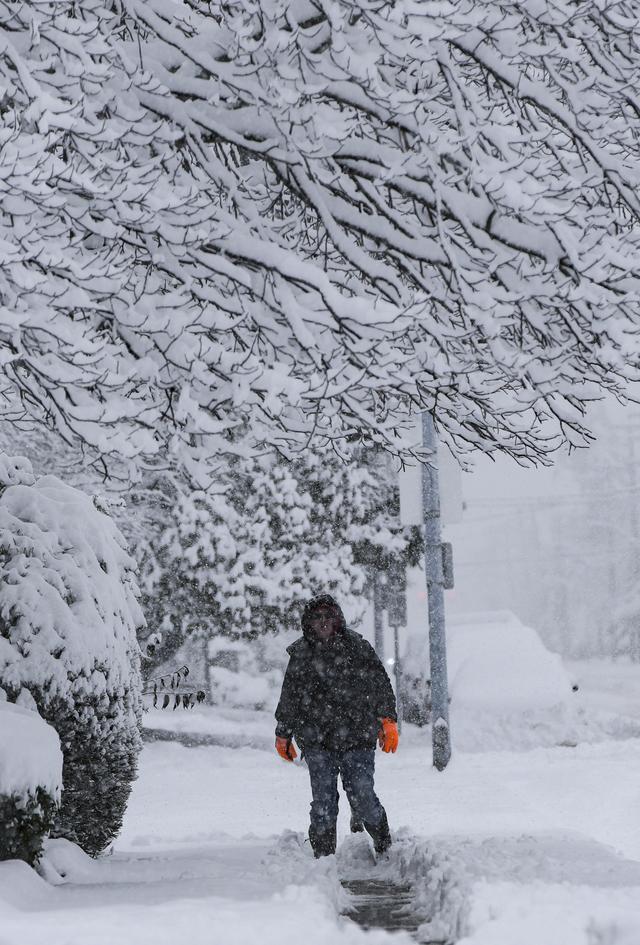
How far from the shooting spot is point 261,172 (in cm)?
631

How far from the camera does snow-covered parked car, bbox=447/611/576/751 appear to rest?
55.5 feet

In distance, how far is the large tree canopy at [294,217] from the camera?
481 cm

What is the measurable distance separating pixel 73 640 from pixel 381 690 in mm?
1980

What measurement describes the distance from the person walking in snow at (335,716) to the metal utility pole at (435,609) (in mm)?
6943

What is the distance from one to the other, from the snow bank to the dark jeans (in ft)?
6.97

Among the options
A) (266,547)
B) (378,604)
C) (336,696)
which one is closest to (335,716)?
(336,696)

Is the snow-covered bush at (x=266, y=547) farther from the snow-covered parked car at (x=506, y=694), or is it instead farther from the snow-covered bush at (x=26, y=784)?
the snow-covered bush at (x=26, y=784)

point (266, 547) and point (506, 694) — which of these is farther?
point (266, 547)

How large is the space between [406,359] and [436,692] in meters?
9.38

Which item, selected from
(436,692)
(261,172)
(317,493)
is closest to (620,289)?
(261,172)

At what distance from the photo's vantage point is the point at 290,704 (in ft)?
23.6

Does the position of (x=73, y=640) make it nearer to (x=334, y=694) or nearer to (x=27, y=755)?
(x=27, y=755)

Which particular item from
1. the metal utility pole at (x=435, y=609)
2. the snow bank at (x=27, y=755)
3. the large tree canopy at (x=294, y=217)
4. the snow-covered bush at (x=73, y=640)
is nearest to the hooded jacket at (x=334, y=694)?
the snow-covered bush at (x=73, y=640)

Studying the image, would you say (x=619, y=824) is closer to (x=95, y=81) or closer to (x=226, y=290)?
(x=226, y=290)
